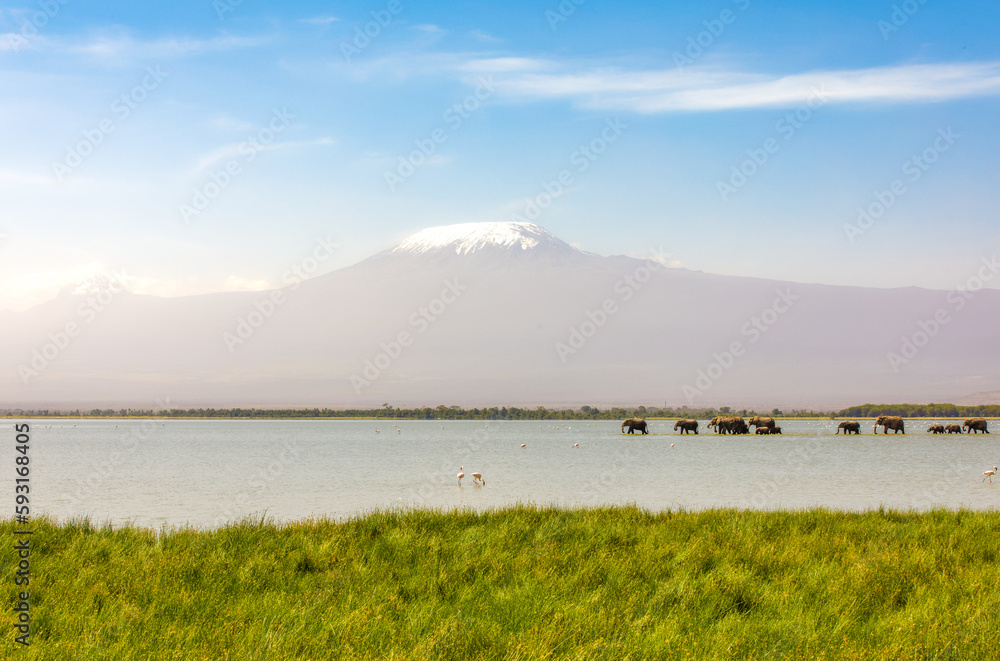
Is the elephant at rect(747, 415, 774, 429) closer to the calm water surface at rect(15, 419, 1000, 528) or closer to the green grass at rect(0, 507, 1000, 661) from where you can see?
the calm water surface at rect(15, 419, 1000, 528)

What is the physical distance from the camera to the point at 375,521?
53.4 ft

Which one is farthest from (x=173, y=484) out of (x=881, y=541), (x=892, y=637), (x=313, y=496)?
(x=892, y=637)

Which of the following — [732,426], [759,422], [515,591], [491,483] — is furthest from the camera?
[759,422]

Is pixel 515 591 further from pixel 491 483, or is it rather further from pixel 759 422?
pixel 759 422

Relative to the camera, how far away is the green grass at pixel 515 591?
27.4 ft

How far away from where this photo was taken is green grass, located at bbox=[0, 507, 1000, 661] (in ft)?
27.4

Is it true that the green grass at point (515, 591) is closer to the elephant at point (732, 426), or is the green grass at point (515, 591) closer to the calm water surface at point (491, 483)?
the calm water surface at point (491, 483)

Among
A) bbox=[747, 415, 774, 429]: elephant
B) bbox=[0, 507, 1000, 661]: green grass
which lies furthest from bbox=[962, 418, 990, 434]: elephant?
bbox=[0, 507, 1000, 661]: green grass

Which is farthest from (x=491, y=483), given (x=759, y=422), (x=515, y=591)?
(x=759, y=422)

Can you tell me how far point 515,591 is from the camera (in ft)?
34.0

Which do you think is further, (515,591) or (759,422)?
(759,422)

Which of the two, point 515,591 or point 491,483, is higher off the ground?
point 515,591

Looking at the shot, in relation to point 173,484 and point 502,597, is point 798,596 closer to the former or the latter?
point 502,597

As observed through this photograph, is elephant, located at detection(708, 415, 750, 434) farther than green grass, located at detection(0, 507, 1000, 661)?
Yes
